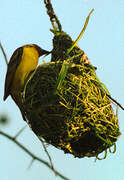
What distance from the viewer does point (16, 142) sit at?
108 cm

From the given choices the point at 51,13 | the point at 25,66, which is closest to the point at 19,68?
the point at 25,66

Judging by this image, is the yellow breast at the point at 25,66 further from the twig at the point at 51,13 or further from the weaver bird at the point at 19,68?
the twig at the point at 51,13

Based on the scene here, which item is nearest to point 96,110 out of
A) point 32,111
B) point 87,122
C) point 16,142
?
point 87,122

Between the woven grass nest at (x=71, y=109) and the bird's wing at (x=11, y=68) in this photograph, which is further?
the bird's wing at (x=11, y=68)

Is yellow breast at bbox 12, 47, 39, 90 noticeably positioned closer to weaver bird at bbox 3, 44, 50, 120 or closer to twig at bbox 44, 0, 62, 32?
weaver bird at bbox 3, 44, 50, 120

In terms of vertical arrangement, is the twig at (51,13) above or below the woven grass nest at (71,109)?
above

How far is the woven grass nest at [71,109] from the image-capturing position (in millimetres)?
1726

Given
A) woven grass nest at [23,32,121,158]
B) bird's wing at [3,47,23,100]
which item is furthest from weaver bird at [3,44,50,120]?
woven grass nest at [23,32,121,158]

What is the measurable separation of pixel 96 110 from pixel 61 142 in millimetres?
285

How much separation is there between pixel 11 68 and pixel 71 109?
2.80 feet

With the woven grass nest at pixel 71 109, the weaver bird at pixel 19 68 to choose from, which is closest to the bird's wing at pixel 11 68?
the weaver bird at pixel 19 68

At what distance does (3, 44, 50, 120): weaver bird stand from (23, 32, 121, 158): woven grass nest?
14.9 inches

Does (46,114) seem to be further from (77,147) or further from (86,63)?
(86,63)

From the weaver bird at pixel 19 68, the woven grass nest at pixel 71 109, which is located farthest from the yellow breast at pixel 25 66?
the woven grass nest at pixel 71 109
